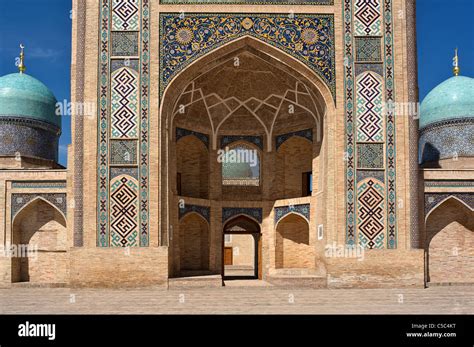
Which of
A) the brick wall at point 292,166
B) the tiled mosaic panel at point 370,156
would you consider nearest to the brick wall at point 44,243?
the brick wall at point 292,166

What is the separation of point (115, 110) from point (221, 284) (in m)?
3.85

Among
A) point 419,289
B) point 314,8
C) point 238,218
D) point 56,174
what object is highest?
point 314,8

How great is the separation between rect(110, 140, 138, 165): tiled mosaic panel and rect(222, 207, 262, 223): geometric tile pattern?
375cm

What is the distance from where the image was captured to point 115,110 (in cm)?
1228

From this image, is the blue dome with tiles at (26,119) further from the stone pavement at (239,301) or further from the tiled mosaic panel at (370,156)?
the tiled mosaic panel at (370,156)

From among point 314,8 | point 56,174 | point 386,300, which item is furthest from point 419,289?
point 56,174

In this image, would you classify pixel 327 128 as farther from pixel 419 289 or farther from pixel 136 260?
pixel 136 260

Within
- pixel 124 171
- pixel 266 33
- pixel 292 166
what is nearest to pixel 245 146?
pixel 292 166

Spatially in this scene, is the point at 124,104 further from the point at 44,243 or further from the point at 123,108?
the point at 44,243

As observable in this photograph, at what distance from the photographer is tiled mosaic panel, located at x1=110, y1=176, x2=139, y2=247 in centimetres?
1206

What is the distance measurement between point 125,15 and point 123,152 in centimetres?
264

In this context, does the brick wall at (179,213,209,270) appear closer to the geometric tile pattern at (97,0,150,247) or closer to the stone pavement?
the stone pavement

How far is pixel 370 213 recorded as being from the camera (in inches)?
485

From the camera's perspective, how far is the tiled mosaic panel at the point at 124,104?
12242mm
